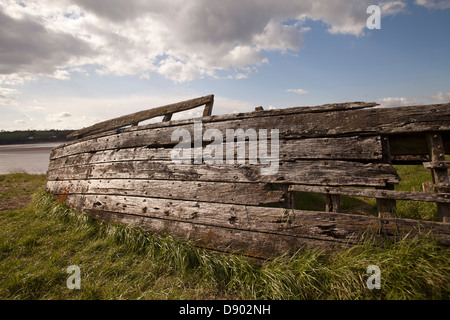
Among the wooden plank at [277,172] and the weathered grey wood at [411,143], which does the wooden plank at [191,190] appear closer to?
the wooden plank at [277,172]

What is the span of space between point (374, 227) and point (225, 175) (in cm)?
186

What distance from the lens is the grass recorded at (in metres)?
2.18

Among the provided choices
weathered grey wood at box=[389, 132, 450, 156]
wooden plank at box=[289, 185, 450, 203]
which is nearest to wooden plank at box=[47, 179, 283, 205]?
wooden plank at box=[289, 185, 450, 203]

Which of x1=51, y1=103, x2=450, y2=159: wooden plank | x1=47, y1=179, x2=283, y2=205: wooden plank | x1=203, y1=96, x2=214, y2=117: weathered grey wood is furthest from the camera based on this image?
x1=203, y1=96, x2=214, y2=117: weathered grey wood

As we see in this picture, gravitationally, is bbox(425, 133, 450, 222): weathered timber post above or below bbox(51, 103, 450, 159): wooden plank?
below

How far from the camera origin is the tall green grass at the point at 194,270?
218cm

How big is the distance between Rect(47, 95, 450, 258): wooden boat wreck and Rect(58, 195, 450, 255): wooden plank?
1 centimetres

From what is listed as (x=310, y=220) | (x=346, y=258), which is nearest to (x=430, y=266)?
(x=346, y=258)

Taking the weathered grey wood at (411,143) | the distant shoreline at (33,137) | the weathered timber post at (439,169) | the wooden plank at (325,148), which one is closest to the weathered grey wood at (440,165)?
the weathered timber post at (439,169)

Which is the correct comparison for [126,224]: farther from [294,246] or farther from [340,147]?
[340,147]

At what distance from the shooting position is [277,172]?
115 inches

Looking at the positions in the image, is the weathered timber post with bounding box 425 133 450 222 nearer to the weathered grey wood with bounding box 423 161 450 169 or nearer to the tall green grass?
the weathered grey wood with bounding box 423 161 450 169

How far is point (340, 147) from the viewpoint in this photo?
2.71 metres

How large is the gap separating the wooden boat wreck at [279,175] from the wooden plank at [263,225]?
0.04 ft
